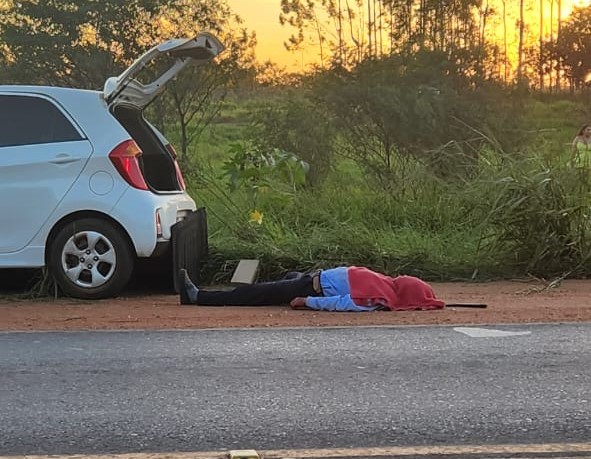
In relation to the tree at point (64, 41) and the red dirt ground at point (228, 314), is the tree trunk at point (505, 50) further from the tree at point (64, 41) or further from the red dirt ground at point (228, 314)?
the red dirt ground at point (228, 314)

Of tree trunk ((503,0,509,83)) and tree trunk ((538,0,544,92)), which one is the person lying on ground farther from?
tree trunk ((538,0,544,92))

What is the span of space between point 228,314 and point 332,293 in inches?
35.0

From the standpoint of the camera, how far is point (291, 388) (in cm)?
533

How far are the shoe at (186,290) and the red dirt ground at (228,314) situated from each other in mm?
103

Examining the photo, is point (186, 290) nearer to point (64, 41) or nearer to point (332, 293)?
point (332, 293)

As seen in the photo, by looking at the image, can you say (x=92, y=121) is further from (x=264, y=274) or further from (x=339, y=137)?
(x=339, y=137)

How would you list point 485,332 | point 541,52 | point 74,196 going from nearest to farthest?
point 485,332 < point 74,196 < point 541,52

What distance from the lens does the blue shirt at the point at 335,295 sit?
7.62m

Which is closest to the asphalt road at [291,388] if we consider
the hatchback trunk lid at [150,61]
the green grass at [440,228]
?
the hatchback trunk lid at [150,61]

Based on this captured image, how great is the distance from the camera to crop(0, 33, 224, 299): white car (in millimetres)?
8023

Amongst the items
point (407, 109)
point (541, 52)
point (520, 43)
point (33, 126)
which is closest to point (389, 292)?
point (33, 126)

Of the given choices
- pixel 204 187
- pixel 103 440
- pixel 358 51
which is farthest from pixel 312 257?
pixel 358 51

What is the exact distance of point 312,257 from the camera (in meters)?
10.0

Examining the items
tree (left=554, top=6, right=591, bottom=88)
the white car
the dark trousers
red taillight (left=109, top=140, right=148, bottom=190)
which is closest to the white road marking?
the dark trousers
